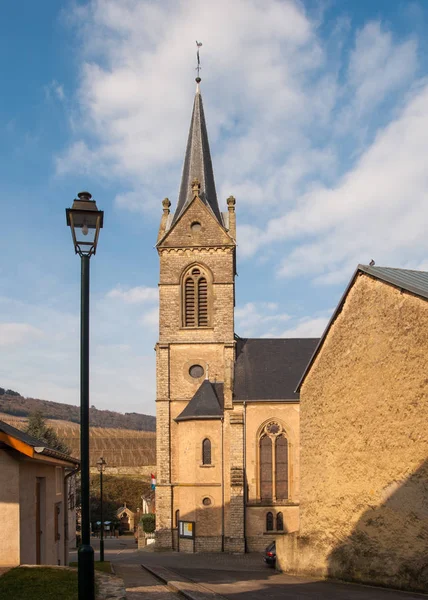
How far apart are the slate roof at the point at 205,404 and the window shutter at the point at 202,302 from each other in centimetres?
362

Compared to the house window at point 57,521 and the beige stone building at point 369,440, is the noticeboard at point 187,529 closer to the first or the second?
the beige stone building at point 369,440

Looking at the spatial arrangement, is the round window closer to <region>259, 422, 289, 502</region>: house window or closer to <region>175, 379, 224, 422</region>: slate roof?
<region>175, 379, 224, 422</region>: slate roof

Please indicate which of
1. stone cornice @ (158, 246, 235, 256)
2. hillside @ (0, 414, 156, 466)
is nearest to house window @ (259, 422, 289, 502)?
stone cornice @ (158, 246, 235, 256)

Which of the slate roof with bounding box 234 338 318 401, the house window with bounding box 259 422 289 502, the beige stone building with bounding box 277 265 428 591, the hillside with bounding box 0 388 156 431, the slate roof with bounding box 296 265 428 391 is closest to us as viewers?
the beige stone building with bounding box 277 265 428 591

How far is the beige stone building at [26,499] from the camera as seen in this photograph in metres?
11.5

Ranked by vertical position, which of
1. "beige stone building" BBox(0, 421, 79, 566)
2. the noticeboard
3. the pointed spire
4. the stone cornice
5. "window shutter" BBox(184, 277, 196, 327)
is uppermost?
the pointed spire

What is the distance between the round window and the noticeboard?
26.2 feet

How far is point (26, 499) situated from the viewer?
12.3 meters

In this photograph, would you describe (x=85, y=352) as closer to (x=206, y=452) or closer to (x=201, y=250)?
(x=206, y=452)

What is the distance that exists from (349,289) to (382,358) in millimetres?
2466

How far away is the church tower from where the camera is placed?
33.8 m

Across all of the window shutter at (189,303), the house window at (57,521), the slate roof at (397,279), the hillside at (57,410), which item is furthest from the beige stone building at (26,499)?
the hillside at (57,410)

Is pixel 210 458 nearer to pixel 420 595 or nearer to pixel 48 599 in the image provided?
pixel 420 595

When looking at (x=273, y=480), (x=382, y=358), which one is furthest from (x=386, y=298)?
(x=273, y=480)
